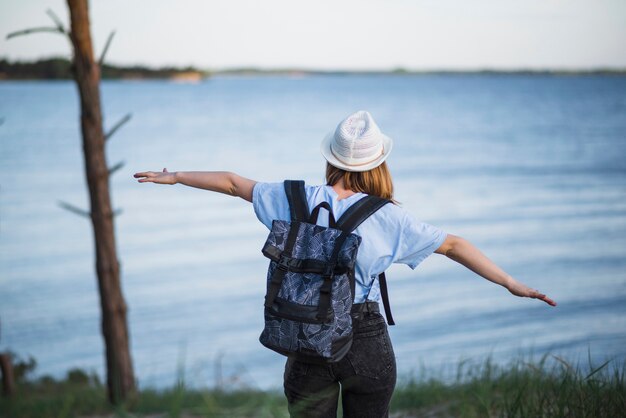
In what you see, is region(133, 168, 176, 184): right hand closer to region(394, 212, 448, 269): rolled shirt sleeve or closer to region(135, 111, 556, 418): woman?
region(135, 111, 556, 418): woman

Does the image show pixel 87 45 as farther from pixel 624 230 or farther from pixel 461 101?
pixel 461 101

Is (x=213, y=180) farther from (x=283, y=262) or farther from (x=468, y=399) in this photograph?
(x=468, y=399)

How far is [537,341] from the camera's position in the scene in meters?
13.3

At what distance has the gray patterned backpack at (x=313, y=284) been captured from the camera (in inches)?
105

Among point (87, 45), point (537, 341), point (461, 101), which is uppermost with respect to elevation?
point (461, 101)

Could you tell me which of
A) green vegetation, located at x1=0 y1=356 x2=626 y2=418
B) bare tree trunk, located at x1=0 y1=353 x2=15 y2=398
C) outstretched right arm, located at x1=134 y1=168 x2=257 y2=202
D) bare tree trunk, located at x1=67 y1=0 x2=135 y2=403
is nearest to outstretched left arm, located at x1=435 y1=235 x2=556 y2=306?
green vegetation, located at x1=0 y1=356 x2=626 y2=418

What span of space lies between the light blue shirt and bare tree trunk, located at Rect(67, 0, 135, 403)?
13.7 ft

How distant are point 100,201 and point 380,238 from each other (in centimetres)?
456

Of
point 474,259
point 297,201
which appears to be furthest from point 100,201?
point 474,259

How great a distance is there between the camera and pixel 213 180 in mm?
3033

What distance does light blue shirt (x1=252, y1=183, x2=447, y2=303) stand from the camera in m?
2.77

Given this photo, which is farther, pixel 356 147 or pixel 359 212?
pixel 356 147

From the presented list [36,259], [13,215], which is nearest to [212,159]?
[13,215]

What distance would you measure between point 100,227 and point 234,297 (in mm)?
9389
